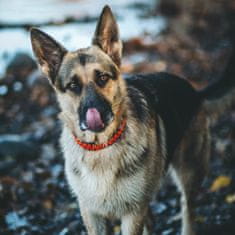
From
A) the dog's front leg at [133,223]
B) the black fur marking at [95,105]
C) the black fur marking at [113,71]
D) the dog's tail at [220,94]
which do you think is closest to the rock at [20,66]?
the dog's tail at [220,94]

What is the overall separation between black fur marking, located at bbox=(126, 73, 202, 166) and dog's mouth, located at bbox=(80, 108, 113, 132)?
Result: 0.58 meters

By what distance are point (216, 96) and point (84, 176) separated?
76.5 inches

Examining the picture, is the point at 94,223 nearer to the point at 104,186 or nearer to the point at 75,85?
the point at 104,186

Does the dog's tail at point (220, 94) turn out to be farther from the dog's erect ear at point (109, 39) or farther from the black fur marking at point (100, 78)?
the black fur marking at point (100, 78)

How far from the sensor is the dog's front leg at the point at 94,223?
11.5ft

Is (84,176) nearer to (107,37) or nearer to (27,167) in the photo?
(107,37)

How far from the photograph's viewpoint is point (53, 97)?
7703mm

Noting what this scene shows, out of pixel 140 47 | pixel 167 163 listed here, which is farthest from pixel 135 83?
pixel 140 47

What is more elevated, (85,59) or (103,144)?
(85,59)

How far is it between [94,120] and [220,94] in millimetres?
1909

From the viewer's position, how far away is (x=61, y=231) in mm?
4297

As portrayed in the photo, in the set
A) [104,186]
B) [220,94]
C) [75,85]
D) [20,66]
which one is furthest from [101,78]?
[20,66]

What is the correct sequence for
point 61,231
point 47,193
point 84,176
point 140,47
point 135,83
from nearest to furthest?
point 84,176
point 135,83
point 61,231
point 47,193
point 140,47

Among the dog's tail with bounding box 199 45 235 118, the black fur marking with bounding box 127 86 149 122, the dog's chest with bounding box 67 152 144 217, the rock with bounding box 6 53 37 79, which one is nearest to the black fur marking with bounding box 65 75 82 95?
the black fur marking with bounding box 127 86 149 122
